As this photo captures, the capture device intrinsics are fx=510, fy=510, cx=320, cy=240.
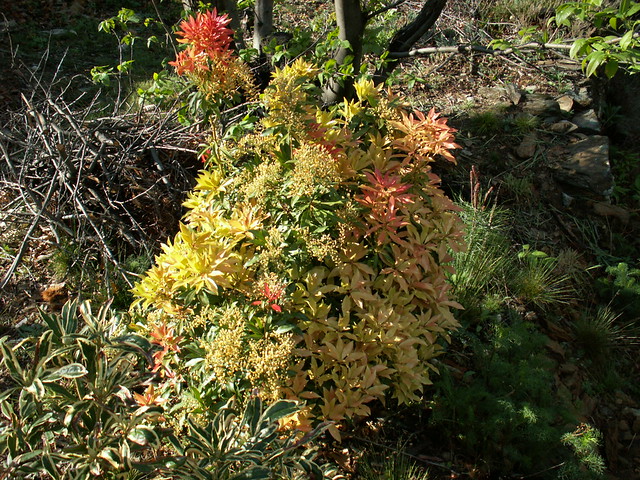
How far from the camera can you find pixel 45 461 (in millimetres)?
1417

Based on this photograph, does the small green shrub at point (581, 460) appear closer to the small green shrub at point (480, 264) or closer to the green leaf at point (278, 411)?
the small green shrub at point (480, 264)

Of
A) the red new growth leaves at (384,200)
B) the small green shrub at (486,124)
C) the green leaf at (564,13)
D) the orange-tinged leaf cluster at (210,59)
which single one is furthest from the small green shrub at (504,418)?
the small green shrub at (486,124)

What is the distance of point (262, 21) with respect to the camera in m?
3.93

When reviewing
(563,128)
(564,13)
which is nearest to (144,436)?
(564,13)

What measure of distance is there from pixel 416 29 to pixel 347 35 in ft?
2.15

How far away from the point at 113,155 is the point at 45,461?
91.1 inches

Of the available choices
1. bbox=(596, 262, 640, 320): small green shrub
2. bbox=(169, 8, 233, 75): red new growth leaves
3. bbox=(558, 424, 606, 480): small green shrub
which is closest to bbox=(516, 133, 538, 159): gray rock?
bbox=(596, 262, 640, 320): small green shrub

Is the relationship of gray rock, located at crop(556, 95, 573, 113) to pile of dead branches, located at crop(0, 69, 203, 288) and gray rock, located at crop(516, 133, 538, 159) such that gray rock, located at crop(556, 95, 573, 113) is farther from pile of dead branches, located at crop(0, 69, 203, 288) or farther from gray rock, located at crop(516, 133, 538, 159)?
pile of dead branches, located at crop(0, 69, 203, 288)

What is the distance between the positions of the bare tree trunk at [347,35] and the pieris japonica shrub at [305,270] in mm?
1069

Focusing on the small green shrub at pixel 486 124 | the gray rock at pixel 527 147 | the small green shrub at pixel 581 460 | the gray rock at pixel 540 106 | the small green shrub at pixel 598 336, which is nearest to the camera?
the small green shrub at pixel 581 460

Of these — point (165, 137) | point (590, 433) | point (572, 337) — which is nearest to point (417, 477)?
point (590, 433)

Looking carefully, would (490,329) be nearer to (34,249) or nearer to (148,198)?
(148,198)

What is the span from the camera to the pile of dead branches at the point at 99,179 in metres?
3.15

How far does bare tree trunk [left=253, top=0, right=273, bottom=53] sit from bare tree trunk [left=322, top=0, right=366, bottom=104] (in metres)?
0.83
